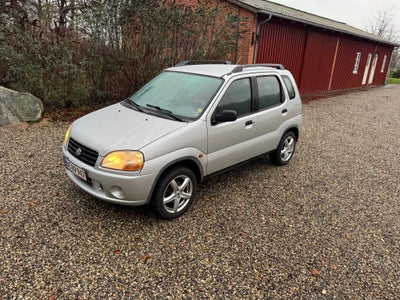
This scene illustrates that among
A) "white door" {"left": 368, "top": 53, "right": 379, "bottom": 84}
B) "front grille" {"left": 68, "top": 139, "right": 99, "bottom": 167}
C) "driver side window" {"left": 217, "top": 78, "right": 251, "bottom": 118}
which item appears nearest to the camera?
"front grille" {"left": 68, "top": 139, "right": 99, "bottom": 167}

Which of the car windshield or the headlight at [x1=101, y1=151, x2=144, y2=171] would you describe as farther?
the car windshield

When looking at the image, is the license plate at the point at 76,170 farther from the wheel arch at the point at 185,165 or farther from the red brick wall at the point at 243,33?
the red brick wall at the point at 243,33

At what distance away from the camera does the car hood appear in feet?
9.80

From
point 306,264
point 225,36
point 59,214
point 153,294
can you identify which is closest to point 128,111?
point 59,214

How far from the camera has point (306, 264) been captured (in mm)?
2869

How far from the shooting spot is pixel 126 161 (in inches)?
114

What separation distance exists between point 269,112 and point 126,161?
2473mm

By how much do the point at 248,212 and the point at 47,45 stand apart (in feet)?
21.7

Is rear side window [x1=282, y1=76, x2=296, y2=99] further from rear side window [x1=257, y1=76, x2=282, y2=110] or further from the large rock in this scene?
the large rock

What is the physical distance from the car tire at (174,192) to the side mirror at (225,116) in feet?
2.39

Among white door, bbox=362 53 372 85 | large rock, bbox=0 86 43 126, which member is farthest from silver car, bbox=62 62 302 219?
white door, bbox=362 53 372 85

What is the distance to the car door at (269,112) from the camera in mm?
4258

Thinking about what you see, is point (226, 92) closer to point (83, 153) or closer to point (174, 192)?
point (174, 192)

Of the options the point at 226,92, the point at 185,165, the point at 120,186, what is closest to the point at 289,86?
the point at 226,92
